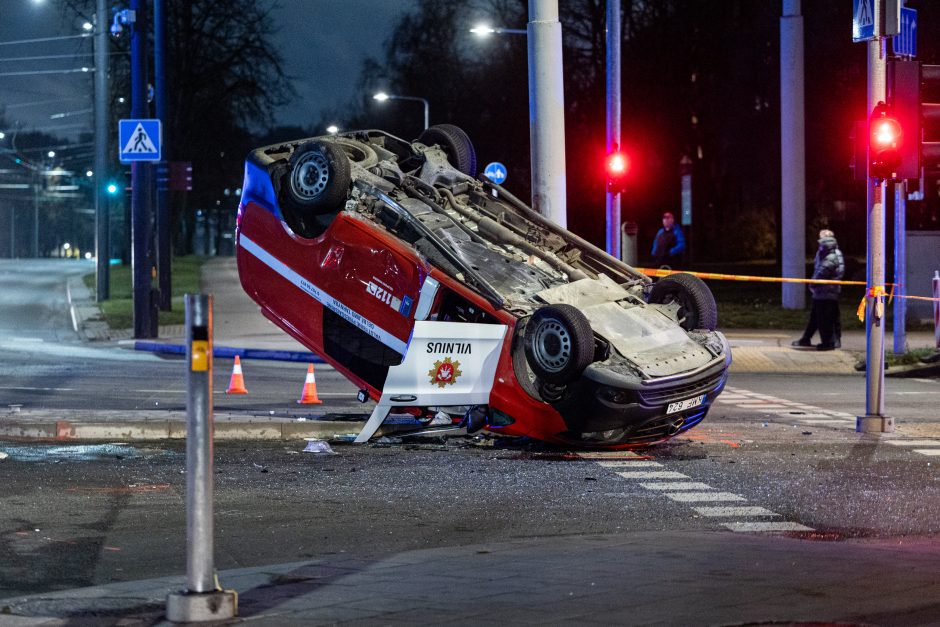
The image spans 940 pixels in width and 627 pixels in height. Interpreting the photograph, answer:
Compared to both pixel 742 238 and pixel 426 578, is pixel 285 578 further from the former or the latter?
pixel 742 238

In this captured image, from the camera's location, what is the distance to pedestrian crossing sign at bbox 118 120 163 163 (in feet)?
80.2

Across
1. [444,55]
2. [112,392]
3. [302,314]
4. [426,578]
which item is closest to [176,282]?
[444,55]

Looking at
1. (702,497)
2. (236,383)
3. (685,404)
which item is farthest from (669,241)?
(702,497)

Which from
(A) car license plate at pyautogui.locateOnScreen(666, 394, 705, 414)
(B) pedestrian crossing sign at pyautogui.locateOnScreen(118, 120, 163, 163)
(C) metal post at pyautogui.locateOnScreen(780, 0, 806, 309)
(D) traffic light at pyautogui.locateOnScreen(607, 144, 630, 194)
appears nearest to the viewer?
(A) car license plate at pyautogui.locateOnScreen(666, 394, 705, 414)

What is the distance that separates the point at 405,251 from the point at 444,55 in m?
53.4

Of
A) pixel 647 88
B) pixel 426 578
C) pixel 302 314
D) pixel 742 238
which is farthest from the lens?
pixel 742 238

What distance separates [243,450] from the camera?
37.8 feet

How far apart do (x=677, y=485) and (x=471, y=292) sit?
2468mm

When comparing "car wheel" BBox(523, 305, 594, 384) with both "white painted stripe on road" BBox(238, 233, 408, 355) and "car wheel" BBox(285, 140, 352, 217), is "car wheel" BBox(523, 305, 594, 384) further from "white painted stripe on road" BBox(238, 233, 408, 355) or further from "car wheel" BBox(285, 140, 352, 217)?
"car wheel" BBox(285, 140, 352, 217)

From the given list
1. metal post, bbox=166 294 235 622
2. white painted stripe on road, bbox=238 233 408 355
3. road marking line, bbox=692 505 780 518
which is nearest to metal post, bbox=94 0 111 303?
white painted stripe on road, bbox=238 233 408 355

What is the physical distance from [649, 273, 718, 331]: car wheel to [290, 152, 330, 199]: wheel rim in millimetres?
3067

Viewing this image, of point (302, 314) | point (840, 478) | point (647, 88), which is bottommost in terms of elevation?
point (840, 478)

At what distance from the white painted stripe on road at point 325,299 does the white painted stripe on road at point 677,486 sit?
2.76 metres

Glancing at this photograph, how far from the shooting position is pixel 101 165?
36.3 m
